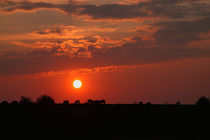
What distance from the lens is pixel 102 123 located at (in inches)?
2243

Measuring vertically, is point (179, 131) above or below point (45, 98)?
below

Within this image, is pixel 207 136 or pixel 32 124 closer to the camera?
pixel 207 136

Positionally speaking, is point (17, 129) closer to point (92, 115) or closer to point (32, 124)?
point (32, 124)

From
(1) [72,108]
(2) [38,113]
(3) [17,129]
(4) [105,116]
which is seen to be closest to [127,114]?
(4) [105,116]

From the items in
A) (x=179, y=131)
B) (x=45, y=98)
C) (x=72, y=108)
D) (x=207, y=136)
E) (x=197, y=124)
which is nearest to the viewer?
(x=207, y=136)

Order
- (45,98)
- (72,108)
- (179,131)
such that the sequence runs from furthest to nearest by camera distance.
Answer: (45,98), (72,108), (179,131)

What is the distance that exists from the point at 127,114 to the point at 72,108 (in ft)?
28.4

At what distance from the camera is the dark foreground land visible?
4988cm

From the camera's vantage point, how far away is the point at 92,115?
60375mm

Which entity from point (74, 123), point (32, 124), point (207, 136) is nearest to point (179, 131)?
point (207, 136)

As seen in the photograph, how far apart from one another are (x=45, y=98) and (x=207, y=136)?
59399mm

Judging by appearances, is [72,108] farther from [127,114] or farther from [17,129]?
[17,129]

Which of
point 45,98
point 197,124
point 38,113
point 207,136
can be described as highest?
point 45,98

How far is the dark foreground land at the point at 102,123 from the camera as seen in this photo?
4988 centimetres
